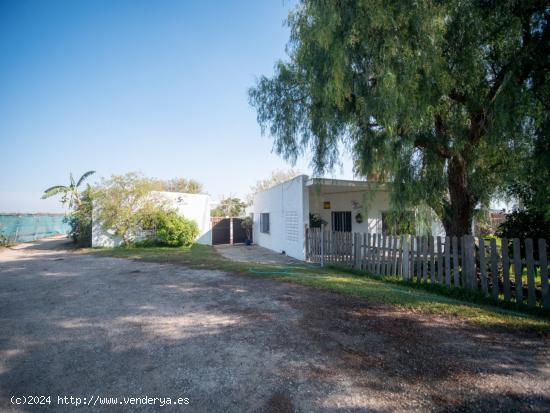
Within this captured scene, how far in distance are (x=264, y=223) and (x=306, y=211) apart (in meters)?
6.51

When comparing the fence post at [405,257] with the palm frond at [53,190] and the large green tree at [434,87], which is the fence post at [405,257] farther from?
the palm frond at [53,190]

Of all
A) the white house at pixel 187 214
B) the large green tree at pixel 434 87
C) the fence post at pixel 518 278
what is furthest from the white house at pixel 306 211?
the fence post at pixel 518 278

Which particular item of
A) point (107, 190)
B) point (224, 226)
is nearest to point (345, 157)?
point (107, 190)

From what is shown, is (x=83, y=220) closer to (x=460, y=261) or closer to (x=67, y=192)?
(x=67, y=192)

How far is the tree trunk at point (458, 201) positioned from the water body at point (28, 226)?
66.7 ft

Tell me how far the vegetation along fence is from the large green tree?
1.16m

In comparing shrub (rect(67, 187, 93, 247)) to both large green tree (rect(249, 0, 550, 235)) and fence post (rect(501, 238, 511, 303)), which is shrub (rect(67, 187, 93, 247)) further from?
fence post (rect(501, 238, 511, 303))

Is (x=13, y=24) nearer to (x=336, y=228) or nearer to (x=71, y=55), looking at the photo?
(x=71, y=55)

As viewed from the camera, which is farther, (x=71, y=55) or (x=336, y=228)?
(x=336, y=228)

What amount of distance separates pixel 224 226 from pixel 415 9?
1868cm

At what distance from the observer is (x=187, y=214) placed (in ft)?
60.4

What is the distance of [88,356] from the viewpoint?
326 cm

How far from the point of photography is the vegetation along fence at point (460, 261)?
16.4ft

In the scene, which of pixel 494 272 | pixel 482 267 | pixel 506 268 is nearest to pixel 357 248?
pixel 482 267
